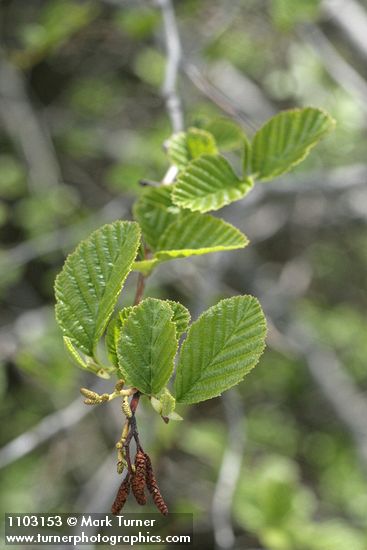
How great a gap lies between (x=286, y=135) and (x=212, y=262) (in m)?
1.23

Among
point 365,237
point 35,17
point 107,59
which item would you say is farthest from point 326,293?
point 35,17

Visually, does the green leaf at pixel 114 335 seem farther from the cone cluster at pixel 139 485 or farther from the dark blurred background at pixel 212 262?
the dark blurred background at pixel 212 262

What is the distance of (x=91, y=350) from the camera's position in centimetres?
67

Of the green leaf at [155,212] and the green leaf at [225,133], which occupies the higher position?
the green leaf at [225,133]

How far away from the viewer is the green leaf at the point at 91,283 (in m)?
0.67

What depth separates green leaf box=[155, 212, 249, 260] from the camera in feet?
2.42

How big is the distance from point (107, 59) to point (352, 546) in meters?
2.55

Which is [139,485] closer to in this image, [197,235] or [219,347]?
[219,347]

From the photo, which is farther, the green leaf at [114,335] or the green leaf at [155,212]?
the green leaf at [155,212]

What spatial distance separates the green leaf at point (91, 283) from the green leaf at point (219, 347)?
0.33 ft

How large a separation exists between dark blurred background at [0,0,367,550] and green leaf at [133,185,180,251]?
85 cm

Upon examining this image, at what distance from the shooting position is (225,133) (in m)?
1.02

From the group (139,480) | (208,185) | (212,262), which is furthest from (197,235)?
(212,262)

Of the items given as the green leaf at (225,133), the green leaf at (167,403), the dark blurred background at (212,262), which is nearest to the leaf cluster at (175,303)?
the green leaf at (167,403)
